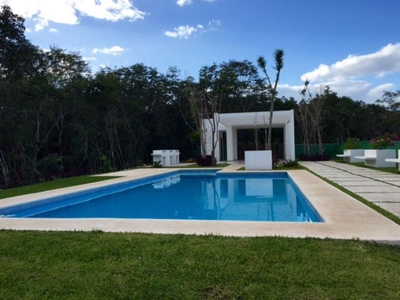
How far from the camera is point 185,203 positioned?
26.9ft

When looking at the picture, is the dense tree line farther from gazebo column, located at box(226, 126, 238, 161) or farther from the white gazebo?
gazebo column, located at box(226, 126, 238, 161)

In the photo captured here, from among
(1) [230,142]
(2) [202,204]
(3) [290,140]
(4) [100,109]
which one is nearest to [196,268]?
(2) [202,204]

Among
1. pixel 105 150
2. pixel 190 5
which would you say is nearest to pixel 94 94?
pixel 105 150

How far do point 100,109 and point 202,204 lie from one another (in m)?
12.4

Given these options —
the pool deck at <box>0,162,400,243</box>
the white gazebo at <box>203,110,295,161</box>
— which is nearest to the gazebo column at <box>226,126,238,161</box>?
the white gazebo at <box>203,110,295,161</box>

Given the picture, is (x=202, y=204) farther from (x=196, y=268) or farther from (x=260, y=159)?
(x=260, y=159)

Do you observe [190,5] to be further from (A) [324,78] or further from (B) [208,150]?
(A) [324,78]

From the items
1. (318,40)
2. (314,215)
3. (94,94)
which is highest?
(318,40)

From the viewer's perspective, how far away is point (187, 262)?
318 cm

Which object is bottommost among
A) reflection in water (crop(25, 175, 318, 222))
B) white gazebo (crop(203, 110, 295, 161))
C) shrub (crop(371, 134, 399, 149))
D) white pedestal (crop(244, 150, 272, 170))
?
reflection in water (crop(25, 175, 318, 222))

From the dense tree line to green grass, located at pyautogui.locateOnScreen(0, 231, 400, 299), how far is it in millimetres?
10042

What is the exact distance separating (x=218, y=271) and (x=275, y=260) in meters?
0.57

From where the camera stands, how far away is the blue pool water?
6.48m

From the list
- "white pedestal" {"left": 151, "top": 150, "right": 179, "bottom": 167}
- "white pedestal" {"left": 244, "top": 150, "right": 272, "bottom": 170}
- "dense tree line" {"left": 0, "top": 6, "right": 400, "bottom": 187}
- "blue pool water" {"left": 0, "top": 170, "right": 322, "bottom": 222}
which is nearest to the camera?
"blue pool water" {"left": 0, "top": 170, "right": 322, "bottom": 222}
